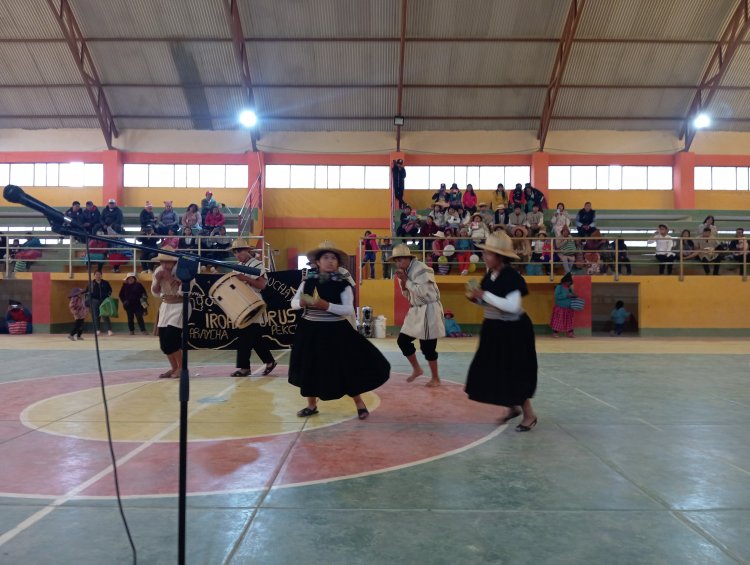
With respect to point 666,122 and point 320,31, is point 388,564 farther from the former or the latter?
point 666,122

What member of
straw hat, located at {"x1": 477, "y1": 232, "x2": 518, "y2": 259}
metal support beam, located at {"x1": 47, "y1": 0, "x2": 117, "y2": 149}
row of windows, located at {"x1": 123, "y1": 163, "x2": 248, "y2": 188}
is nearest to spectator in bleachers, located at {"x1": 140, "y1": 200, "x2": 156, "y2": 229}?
row of windows, located at {"x1": 123, "y1": 163, "x2": 248, "y2": 188}

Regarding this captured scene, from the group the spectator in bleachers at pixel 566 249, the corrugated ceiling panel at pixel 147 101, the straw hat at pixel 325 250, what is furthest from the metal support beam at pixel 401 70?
the straw hat at pixel 325 250

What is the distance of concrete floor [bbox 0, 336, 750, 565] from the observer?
9.83 ft

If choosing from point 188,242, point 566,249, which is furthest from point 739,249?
point 188,242

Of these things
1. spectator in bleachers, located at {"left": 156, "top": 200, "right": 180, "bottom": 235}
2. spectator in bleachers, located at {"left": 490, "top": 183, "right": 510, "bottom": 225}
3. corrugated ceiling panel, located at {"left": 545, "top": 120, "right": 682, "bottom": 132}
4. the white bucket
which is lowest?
the white bucket

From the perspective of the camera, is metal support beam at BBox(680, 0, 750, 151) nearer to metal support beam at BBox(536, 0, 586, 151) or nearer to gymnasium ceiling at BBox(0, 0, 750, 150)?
gymnasium ceiling at BBox(0, 0, 750, 150)

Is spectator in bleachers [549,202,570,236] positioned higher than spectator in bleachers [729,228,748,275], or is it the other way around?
spectator in bleachers [549,202,570,236]

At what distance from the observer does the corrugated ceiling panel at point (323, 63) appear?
850 inches

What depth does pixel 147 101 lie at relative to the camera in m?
23.6

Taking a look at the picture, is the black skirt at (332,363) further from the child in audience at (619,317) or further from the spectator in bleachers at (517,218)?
the spectator in bleachers at (517,218)

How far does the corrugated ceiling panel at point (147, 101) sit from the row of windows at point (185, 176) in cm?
243

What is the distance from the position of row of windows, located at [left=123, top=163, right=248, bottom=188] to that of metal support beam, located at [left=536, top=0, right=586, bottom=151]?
1315cm

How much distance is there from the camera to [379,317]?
1667 cm

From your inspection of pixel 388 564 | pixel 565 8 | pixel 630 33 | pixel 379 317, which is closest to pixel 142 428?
pixel 388 564
